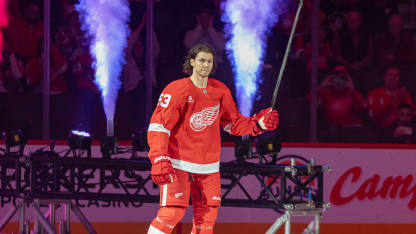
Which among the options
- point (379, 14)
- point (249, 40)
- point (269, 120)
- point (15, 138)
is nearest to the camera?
point (269, 120)

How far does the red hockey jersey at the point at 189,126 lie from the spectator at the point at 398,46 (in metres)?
4.42

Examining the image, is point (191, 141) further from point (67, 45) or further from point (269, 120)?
point (67, 45)

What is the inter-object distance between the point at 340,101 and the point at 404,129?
2.74 feet

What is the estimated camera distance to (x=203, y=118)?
206 inches

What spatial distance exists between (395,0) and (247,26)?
2.42 meters

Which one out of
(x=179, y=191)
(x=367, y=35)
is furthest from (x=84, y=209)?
(x=367, y=35)

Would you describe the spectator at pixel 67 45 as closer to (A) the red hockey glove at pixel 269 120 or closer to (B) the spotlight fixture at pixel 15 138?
(B) the spotlight fixture at pixel 15 138

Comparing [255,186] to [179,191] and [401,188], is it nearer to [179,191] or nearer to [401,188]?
[401,188]

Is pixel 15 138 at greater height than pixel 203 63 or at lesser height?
lesser

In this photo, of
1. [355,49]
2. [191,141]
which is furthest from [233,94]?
[191,141]

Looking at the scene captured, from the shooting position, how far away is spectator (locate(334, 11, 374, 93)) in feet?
29.2

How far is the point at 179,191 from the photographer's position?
203 inches

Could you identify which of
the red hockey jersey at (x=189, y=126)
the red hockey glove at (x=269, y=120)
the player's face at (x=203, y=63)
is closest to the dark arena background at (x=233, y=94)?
the red hockey glove at (x=269, y=120)

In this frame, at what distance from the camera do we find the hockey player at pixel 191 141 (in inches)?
201
